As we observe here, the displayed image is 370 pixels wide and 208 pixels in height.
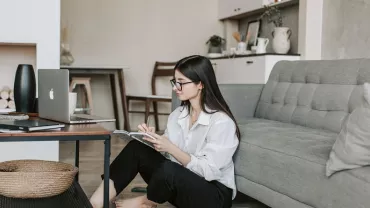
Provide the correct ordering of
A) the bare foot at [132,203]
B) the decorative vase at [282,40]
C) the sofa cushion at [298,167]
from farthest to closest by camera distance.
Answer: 1. the decorative vase at [282,40]
2. the bare foot at [132,203]
3. the sofa cushion at [298,167]

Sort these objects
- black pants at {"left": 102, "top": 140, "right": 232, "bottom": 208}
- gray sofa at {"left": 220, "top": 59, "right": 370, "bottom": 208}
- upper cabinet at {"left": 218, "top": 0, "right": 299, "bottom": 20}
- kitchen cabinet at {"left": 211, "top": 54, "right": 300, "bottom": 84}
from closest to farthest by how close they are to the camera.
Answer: gray sofa at {"left": 220, "top": 59, "right": 370, "bottom": 208}
black pants at {"left": 102, "top": 140, "right": 232, "bottom": 208}
kitchen cabinet at {"left": 211, "top": 54, "right": 300, "bottom": 84}
upper cabinet at {"left": 218, "top": 0, "right": 299, "bottom": 20}

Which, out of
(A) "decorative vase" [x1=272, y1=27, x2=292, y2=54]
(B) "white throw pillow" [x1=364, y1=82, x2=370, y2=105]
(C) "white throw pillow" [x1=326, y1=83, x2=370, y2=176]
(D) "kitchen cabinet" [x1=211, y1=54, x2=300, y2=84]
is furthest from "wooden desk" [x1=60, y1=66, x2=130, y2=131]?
(B) "white throw pillow" [x1=364, y1=82, x2=370, y2=105]

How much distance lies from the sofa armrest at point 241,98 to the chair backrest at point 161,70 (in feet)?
8.74

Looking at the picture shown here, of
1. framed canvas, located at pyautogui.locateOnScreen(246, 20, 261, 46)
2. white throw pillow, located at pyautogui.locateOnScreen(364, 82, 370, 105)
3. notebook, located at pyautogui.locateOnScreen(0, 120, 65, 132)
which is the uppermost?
framed canvas, located at pyautogui.locateOnScreen(246, 20, 261, 46)

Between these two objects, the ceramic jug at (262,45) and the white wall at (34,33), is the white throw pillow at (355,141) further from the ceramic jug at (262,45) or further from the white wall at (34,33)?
the ceramic jug at (262,45)

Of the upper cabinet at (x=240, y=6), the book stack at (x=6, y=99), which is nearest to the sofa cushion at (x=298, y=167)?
the book stack at (x=6, y=99)

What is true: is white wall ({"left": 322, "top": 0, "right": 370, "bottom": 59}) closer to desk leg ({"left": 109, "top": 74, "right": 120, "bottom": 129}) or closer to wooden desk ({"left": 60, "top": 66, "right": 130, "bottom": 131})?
wooden desk ({"left": 60, "top": 66, "right": 130, "bottom": 131})

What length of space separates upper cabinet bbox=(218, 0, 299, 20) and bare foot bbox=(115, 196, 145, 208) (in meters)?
3.26

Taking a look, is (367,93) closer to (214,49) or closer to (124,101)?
(124,101)

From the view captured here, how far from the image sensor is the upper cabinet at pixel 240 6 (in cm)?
520

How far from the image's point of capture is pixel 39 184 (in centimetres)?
192

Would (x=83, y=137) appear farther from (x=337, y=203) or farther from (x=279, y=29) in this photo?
(x=279, y=29)

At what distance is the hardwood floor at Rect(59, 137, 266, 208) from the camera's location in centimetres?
288

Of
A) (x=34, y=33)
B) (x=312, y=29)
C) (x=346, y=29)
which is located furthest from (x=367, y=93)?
(x=312, y=29)
